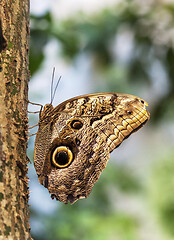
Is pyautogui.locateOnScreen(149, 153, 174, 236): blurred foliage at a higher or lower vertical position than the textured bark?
lower

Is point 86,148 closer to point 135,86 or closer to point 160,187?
point 135,86

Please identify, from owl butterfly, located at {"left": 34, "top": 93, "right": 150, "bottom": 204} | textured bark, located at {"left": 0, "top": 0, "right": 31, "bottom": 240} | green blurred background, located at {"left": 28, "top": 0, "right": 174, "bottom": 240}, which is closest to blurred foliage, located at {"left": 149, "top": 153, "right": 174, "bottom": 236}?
green blurred background, located at {"left": 28, "top": 0, "right": 174, "bottom": 240}

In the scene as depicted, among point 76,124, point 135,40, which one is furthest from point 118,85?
point 76,124

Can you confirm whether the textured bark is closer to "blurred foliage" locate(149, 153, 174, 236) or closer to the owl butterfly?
the owl butterfly

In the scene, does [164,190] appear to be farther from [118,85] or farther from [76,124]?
[76,124]

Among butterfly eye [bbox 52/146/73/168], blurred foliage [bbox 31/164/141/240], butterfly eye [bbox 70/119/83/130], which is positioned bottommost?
blurred foliage [bbox 31/164/141/240]

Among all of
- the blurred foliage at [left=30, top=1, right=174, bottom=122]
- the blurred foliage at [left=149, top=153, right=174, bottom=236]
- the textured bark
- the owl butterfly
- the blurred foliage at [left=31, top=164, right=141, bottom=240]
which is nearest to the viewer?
the textured bark
